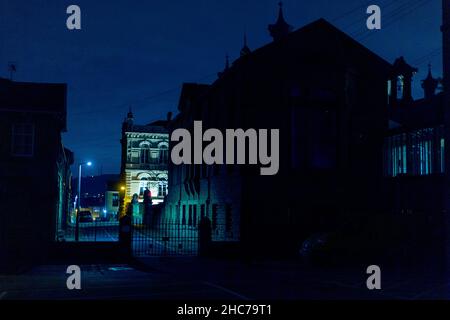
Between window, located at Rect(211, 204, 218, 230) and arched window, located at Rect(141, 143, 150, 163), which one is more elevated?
arched window, located at Rect(141, 143, 150, 163)

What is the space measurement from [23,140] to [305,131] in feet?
48.2

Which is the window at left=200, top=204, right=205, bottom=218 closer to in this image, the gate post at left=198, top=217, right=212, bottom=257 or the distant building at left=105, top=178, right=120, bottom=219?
the gate post at left=198, top=217, right=212, bottom=257

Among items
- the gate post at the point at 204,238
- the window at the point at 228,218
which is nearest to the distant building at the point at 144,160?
the window at the point at 228,218

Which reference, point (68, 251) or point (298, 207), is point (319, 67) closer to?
point (298, 207)

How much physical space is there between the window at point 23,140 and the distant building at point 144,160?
42281 millimetres

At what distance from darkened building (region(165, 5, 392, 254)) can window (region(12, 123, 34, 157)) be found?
10012 mm

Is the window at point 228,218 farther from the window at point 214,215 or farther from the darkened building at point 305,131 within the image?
the window at point 214,215

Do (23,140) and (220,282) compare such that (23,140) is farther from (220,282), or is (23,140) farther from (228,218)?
(220,282)

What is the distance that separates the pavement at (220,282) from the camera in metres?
13.2

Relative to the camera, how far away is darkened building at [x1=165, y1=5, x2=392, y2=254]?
25.5m

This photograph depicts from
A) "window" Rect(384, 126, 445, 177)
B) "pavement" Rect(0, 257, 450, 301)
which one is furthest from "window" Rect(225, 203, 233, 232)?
"window" Rect(384, 126, 445, 177)

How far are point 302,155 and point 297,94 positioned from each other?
299 cm

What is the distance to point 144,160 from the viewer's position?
72.6 metres

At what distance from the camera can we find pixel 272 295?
13.4 metres
